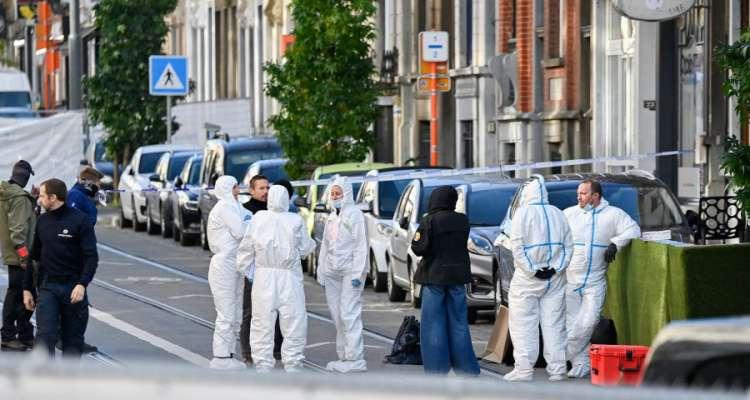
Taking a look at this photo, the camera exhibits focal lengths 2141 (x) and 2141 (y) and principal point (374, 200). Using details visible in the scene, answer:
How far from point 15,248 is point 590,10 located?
54.8ft

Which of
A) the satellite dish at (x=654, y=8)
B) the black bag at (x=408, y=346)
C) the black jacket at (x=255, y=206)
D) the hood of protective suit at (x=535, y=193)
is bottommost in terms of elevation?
the black bag at (x=408, y=346)

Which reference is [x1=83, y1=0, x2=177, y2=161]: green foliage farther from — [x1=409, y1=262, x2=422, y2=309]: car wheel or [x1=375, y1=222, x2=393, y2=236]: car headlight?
[x1=409, y1=262, x2=422, y2=309]: car wheel

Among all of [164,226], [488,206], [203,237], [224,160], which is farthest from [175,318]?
[164,226]

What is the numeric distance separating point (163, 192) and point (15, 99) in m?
17.9

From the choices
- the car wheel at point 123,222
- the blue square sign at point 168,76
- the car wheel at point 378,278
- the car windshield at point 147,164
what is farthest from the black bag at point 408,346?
the car wheel at point 123,222

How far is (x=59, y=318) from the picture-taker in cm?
1565

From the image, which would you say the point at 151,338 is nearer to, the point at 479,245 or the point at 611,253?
the point at 479,245

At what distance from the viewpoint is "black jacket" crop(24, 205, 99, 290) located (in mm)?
15328

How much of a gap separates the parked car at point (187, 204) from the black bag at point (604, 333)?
18.9 meters

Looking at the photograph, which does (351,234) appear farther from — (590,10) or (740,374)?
(590,10)

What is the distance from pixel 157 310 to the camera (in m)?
22.6

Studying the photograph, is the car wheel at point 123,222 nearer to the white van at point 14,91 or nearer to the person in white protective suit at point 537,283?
the white van at point 14,91

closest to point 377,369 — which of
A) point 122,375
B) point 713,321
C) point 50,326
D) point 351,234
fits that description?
point 351,234

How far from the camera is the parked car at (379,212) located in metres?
24.6
